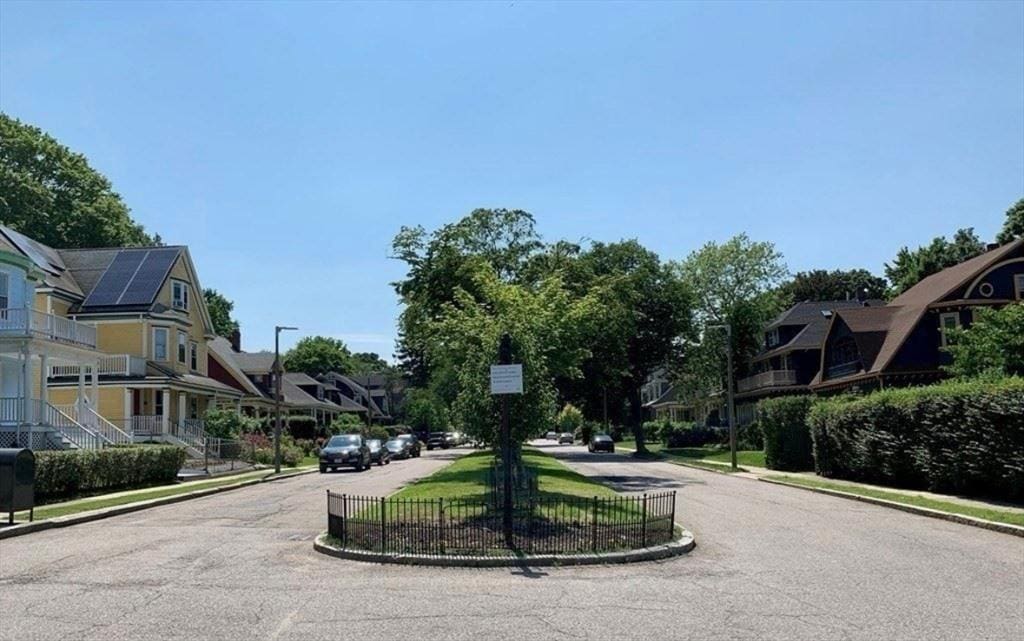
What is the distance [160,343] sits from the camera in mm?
46406

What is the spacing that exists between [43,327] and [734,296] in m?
58.6

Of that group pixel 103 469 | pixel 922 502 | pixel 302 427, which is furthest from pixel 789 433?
pixel 302 427

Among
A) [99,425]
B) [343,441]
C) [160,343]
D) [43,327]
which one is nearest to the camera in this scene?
[43,327]

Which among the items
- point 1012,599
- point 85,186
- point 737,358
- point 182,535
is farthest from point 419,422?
point 1012,599

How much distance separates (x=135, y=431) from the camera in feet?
139

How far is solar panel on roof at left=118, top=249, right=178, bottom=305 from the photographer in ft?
147

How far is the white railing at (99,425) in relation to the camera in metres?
35.6

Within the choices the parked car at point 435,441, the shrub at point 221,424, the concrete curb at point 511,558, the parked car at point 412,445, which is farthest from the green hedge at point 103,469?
the parked car at point 435,441

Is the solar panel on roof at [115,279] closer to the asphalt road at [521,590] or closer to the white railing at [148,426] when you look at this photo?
the white railing at [148,426]

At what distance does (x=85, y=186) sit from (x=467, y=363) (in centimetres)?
5884

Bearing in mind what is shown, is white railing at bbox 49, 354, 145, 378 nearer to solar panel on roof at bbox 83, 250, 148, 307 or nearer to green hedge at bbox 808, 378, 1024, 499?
solar panel on roof at bbox 83, 250, 148, 307

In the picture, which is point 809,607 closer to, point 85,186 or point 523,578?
point 523,578

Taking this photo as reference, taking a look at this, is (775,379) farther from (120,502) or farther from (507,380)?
(507,380)

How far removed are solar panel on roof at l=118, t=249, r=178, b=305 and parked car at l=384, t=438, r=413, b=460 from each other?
1959 centimetres
